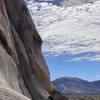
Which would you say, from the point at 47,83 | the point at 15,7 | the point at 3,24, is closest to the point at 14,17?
the point at 15,7

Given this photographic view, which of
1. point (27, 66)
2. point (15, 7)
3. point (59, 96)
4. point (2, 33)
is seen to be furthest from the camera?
point (59, 96)

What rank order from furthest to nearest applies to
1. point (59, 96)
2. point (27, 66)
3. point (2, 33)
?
point (59, 96), point (27, 66), point (2, 33)

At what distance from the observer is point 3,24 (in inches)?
980

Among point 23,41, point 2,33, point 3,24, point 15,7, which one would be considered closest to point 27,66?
point 23,41

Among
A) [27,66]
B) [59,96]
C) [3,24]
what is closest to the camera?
[3,24]

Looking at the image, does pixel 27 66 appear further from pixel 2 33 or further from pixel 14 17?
pixel 2 33

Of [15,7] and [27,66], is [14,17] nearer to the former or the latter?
[15,7]

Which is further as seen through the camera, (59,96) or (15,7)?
(59,96)

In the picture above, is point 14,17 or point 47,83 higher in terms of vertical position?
point 14,17

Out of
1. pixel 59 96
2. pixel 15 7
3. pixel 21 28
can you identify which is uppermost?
pixel 15 7

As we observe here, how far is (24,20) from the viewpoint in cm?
3838

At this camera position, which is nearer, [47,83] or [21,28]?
[21,28]

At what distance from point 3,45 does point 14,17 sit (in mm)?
15209

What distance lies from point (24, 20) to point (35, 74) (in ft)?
19.7
